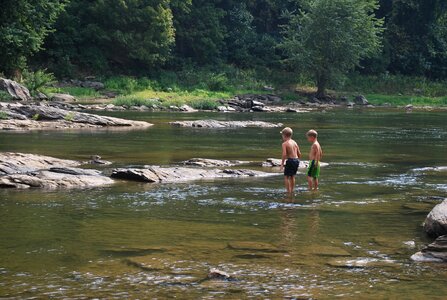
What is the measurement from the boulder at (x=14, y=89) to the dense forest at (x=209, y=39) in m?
4.04

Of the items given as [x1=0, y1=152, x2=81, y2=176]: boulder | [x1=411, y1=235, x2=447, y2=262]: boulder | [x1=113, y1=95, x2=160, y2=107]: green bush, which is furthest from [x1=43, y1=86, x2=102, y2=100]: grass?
[x1=411, y1=235, x2=447, y2=262]: boulder

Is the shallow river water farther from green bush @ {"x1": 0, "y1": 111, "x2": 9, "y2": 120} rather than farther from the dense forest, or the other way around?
the dense forest

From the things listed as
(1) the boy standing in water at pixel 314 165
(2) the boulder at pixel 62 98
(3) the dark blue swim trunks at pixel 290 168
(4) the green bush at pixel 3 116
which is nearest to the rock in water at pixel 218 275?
(3) the dark blue swim trunks at pixel 290 168

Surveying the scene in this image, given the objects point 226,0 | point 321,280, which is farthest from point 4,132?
point 226,0

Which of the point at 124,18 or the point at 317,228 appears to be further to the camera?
the point at 124,18

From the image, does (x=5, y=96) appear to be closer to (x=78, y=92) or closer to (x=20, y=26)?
(x=20, y=26)

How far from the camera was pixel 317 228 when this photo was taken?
11922 millimetres

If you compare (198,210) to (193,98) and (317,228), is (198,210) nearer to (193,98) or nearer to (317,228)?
(317,228)

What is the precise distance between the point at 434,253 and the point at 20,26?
38.3 m

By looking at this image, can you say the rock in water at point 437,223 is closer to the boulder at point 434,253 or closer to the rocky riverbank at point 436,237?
the rocky riverbank at point 436,237

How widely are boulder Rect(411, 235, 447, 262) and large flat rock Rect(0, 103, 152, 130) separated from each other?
25649 mm

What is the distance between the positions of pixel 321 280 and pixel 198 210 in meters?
5.02

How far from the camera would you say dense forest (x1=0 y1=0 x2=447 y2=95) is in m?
64.9

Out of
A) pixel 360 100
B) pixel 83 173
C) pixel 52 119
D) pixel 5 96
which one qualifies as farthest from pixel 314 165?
pixel 360 100
